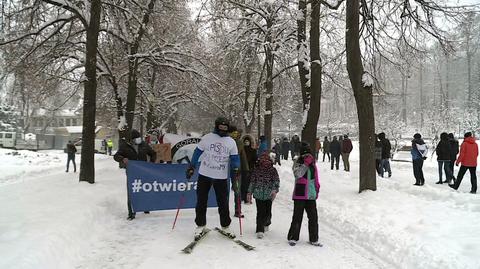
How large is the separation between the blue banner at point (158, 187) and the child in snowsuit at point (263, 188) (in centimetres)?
185

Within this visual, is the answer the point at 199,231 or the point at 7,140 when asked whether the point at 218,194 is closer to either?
the point at 199,231

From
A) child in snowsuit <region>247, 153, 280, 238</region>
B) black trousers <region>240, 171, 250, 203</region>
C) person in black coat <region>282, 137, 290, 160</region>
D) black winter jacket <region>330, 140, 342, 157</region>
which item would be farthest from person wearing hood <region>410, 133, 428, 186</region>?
person in black coat <region>282, 137, 290, 160</region>

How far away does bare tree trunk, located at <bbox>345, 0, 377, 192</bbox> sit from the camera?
11008mm

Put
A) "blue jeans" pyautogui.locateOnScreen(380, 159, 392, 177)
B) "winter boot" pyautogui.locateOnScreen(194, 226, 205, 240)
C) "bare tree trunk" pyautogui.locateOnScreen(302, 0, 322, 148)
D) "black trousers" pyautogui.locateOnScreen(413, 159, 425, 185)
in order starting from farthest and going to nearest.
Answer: "blue jeans" pyautogui.locateOnScreen(380, 159, 392, 177) → "bare tree trunk" pyautogui.locateOnScreen(302, 0, 322, 148) → "black trousers" pyautogui.locateOnScreen(413, 159, 425, 185) → "winter boot" pyautogui.locateOnScreen(194, 226, 205, 240)

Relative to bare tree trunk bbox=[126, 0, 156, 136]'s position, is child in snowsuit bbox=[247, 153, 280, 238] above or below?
below

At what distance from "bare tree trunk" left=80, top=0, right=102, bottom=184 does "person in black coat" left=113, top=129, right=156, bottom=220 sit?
Result: 3.59m

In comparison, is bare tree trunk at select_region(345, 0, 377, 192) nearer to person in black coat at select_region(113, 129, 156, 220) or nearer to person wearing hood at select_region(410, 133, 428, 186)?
person wearing hood at select_region(410, 133, 428, 186)

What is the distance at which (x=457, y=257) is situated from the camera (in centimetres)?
559

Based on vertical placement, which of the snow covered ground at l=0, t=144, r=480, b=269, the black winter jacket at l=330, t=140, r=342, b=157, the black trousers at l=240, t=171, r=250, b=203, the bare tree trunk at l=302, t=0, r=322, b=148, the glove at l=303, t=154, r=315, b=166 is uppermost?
the bare tree trunk at l=302, t=0, r=322, b=148

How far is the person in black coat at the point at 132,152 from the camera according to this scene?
8641mm

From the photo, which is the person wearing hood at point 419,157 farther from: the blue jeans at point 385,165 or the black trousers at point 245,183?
the black trousers at point 245,183

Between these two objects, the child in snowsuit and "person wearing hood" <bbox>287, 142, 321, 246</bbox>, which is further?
the child in snowsuit

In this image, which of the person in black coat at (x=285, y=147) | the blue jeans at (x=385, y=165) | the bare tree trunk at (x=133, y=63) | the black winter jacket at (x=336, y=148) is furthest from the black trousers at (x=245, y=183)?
the person in black coat at (x=285, y=147)

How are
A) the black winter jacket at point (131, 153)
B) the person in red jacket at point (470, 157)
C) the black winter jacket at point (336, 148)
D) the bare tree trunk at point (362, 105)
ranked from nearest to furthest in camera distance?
the black winter jacket at point (131, 153)
the bare tree trunk at point (362, 105)
the person in red jacket at point (470, 157)
the black winter jacket at point (336, 148)
